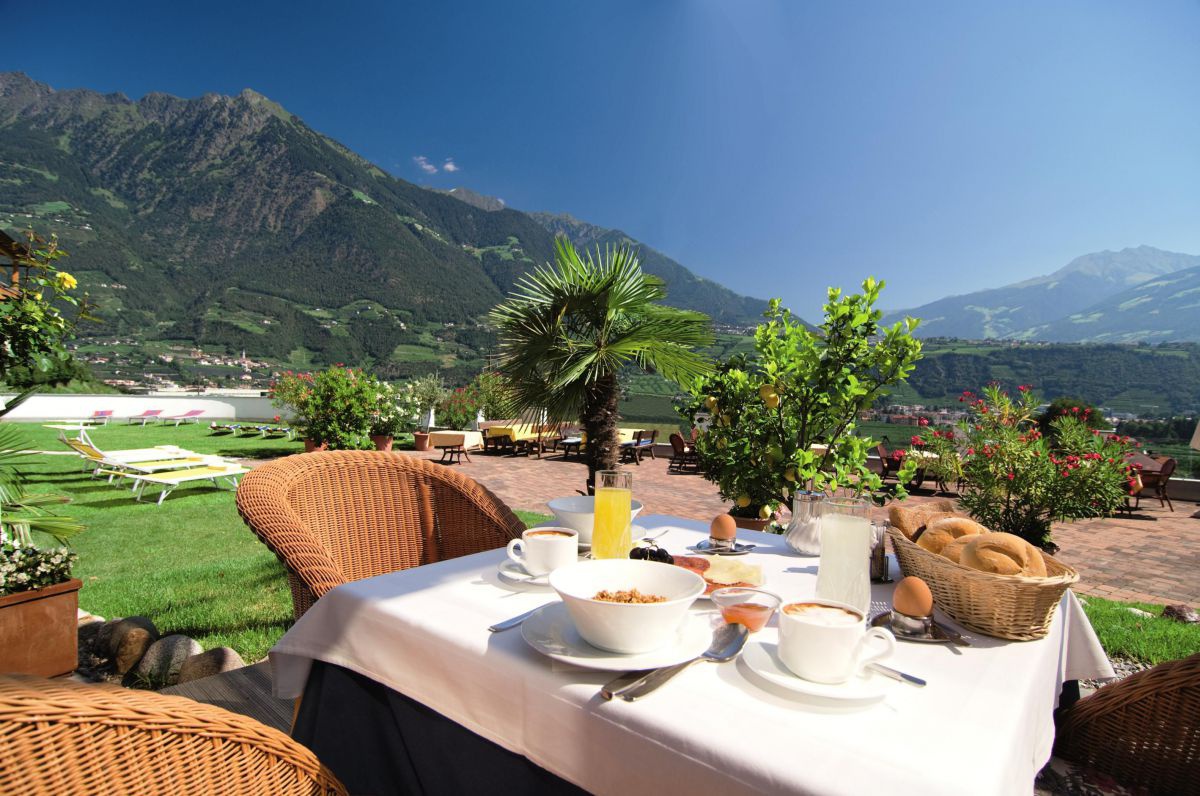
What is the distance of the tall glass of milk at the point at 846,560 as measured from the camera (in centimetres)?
98

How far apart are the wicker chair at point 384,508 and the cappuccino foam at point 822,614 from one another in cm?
120

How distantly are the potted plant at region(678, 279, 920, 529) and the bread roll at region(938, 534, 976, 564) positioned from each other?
1066mm

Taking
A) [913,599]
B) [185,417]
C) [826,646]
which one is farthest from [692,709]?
[185,417]

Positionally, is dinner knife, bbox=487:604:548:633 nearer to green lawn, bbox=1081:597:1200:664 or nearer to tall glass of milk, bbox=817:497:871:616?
tall glass of milk, bbox=817:497:871:616

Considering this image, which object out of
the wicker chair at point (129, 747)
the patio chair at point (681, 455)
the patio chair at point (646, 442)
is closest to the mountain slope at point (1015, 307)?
the patio chair at point (646, 442)

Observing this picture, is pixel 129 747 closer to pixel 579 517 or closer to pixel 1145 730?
pixel 579 517

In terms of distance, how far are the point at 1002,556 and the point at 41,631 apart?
9.79ft

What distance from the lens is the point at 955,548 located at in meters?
1.06

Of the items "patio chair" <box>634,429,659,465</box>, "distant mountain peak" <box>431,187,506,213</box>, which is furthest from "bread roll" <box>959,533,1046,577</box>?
"distant mountain peak" <box>431,187,506,213</box>

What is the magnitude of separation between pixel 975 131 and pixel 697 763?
3455 inches

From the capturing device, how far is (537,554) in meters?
1.16

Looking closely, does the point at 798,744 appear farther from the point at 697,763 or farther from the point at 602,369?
Answer: the point at 602,369

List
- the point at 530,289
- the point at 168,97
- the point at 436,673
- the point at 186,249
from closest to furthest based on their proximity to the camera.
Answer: the point at 436,673 < the point at 530,289 < the point at 186,249 < the point at 168,97

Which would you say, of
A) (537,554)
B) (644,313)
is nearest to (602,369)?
(644,313)
